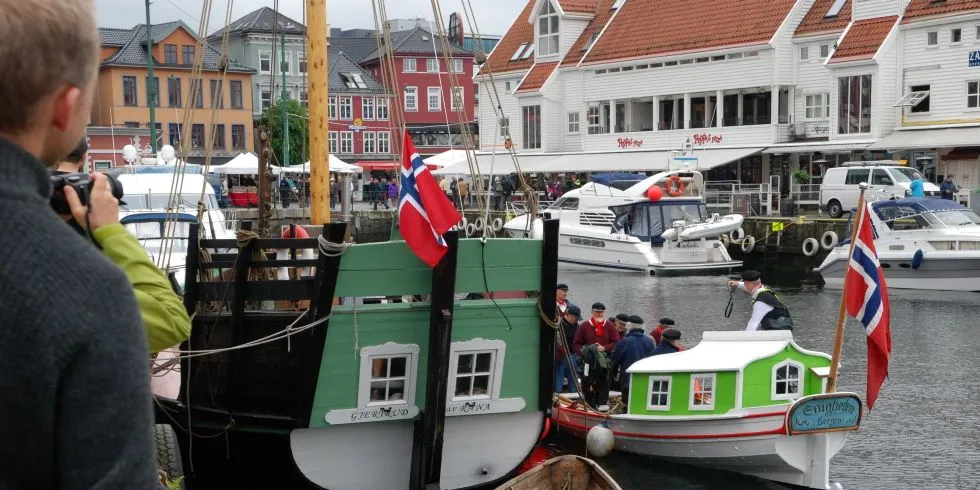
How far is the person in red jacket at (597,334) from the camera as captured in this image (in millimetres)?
16734

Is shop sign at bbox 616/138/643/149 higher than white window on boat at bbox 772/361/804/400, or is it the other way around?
shop sign at bbox 616/138/643/149

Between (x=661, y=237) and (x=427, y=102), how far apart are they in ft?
194

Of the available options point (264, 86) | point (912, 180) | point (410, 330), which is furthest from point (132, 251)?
point (264, 86)

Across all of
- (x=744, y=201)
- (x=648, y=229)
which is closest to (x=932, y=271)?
(x=648, y=229)

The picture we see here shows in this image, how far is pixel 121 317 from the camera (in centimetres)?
199

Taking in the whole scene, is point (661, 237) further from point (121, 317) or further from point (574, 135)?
point (121, 317)

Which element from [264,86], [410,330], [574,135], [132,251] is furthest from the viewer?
[264,86]

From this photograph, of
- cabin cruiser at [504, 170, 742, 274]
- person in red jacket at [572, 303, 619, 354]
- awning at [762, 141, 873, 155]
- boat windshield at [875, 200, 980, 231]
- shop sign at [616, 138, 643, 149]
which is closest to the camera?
person in red jacket at [572, 303, 619, 354]

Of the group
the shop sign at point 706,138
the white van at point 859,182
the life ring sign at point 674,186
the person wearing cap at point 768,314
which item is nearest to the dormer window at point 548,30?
the shop sign at point 706,138

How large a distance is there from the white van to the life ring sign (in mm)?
6011

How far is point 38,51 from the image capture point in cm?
199

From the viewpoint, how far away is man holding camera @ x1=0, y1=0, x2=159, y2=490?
193 centimetres

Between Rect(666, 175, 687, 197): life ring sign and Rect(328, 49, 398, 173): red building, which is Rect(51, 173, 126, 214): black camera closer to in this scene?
Rect(666, 175, 687, 197): life ring sign

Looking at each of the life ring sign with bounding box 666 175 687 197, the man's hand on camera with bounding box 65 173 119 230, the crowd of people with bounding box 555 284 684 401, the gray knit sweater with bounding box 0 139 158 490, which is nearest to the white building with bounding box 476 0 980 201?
the life ring sign with bounding box 666 175 687 197
